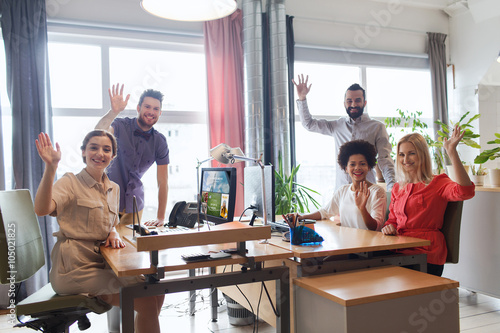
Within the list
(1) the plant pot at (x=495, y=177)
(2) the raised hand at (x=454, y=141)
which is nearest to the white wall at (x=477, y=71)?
(1) the plant pot at (x=495, y=177)

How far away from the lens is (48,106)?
382 cm

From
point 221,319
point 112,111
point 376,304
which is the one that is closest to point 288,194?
point 221,319

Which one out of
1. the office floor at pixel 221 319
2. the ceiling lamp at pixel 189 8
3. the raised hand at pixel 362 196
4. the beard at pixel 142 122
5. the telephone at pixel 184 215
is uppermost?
the ceiling lamp at pixel 189 8

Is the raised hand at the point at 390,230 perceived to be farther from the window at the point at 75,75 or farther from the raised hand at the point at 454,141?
the window at the point at 75,75

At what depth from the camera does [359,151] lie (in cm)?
266

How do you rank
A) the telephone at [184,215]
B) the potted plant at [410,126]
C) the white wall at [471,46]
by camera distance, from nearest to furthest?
the telephone at [184,215] → the potted plant at [410,126] → the white wall at [471,46]

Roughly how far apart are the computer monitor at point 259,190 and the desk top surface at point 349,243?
0.19 m

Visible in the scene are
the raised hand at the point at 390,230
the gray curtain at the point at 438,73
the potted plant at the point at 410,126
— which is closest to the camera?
the raised hand at the point at 390,230

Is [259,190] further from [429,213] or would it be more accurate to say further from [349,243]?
[429,213]

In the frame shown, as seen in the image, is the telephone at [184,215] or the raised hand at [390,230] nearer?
the raised hand at [390,230]

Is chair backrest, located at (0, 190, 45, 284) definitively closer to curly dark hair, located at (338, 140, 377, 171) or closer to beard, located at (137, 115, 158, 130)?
beard, located at (137, 115, 158, 130)

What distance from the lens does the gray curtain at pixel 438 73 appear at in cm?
560

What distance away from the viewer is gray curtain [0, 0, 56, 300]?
3652mm

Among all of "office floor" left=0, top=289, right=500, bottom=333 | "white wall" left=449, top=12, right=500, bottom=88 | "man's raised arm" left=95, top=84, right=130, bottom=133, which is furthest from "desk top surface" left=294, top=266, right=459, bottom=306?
"white wall" left=449, top=12, right=500, bottom=88
